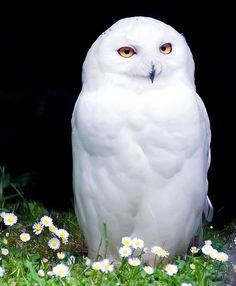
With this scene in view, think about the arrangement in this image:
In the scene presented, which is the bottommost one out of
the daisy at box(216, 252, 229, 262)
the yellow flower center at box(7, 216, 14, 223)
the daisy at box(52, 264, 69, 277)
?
the yellow flower center at box(7, 216, 14, 223)

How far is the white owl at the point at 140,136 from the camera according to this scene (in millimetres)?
4074

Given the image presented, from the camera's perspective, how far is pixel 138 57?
4.09 m

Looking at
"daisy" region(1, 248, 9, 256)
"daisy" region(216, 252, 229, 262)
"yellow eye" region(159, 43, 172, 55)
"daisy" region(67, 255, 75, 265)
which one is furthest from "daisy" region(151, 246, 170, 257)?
"yellow eye" region(159, 43, 172, 55)

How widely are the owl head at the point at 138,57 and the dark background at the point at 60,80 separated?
2.33 m

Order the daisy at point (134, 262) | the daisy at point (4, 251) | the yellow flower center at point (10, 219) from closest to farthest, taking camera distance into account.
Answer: the daisy at point (134, 262)
the daisy at point (4, 251)
the yellow flower center at point (10, 219)

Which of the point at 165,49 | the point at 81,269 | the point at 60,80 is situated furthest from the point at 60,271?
the point at 60,80

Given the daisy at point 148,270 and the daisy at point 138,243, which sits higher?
the daisy at point 138,243

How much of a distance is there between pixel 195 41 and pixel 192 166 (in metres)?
2.54

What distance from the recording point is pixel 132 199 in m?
4.17

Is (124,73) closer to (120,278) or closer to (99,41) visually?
(99,41)

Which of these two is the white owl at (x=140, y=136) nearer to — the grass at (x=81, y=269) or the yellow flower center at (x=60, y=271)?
the grass at (x=81, y=269)

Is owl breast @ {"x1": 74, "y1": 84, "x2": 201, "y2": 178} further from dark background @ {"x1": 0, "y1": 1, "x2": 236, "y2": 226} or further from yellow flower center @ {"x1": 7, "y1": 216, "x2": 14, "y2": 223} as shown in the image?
dark background @ {"x1": 0, "y1": 1, "x2": 236, "y2": 226}

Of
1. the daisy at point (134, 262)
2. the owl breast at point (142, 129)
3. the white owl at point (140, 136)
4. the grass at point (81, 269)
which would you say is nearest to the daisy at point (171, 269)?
the grass at point (81, 269)

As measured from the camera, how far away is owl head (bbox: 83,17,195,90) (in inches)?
161
